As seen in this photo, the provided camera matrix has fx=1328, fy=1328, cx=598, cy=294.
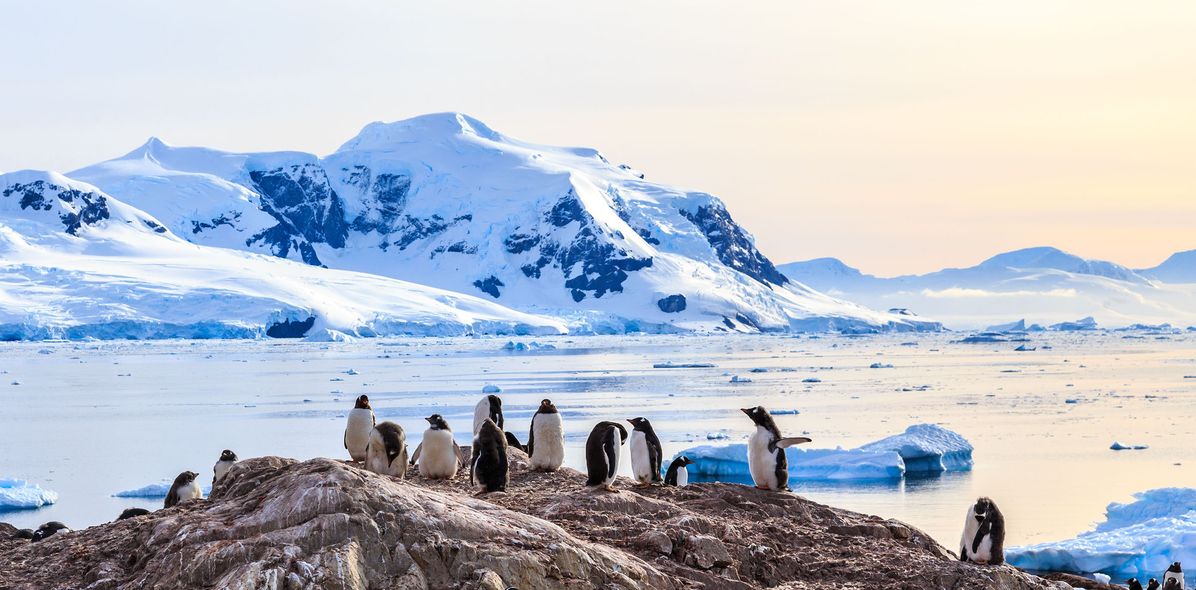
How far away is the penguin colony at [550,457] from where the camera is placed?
10680 millimetres

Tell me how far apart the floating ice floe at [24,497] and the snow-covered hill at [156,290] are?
89185 millimetres

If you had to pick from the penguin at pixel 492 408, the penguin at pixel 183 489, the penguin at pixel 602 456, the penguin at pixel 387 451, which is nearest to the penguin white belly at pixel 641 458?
the penguin at pixel 602 456

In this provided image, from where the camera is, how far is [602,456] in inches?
453

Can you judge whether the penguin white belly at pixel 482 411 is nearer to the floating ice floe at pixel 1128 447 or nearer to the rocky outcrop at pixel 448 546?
the rocky outcrop at pixel 448 546

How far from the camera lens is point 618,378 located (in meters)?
65.5

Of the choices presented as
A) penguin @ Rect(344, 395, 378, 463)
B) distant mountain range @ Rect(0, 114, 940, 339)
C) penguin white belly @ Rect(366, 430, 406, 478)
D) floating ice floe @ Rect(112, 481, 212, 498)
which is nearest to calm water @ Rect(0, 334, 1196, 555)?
floating ice floe @ Rect(112, 481, 212, 498)

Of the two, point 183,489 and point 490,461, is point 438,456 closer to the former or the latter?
point 490,461

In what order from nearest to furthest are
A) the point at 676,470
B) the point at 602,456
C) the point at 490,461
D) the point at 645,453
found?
the point at 490,461, the point at 602,456, the point at 645,453, the point at 676,470

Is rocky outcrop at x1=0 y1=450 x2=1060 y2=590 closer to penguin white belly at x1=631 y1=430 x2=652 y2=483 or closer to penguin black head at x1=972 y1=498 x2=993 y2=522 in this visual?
penguin black head at x1=972 y1=498 x2=993 y2=522

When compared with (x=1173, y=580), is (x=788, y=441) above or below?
above

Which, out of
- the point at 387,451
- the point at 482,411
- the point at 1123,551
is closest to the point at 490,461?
the point at 387,451

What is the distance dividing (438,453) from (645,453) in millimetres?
2180

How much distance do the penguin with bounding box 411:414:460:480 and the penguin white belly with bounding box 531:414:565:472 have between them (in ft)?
3.09

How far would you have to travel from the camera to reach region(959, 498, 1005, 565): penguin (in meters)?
10.5
